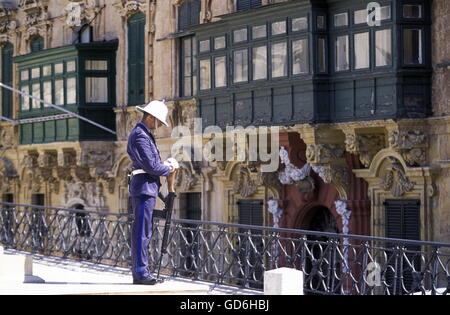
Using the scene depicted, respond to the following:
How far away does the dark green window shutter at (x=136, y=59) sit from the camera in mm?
33469

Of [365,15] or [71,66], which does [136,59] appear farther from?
[365,15]

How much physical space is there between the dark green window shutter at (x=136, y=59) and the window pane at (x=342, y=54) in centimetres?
848

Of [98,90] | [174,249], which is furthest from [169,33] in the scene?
[174,249]

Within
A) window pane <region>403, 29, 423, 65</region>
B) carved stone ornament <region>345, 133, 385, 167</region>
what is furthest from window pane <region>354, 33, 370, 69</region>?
carved stone ornament <region>345, 133, 385, 167</region>

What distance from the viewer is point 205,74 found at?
99.1ft

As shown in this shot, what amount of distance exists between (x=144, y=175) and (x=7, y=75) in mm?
25611

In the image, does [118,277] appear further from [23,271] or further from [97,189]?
[97,189]

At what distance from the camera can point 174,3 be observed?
32.2 metres

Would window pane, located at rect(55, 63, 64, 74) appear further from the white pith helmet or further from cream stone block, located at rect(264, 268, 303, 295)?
cream stone block, located at rect(264, 268, 303, 295)

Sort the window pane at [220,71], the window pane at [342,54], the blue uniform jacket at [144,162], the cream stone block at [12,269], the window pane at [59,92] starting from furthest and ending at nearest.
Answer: the window pane at [59,92] < the window pane at [220,71] < the window pane at [342,54] < the cream stone block at [12,269] < the blue uniform jacket at [144,162]

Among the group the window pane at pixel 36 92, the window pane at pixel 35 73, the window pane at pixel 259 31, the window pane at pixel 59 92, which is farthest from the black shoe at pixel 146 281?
the window pane at pixel 35 73

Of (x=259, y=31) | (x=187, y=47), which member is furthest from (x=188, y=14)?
(x=259, y=31)

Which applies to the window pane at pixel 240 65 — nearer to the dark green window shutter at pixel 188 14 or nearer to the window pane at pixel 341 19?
the window pane at pixel 341 19

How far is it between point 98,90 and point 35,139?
3.18 metres
